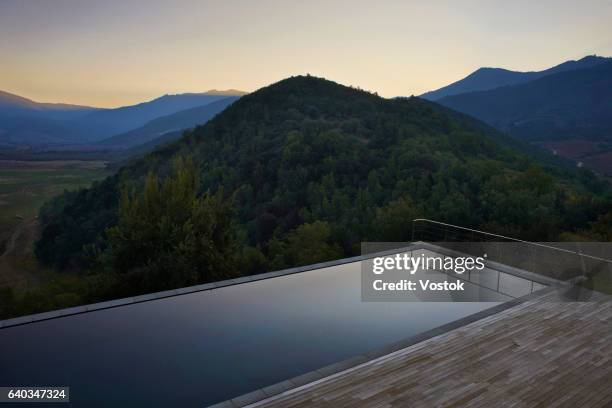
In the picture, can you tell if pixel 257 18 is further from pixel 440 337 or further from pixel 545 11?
pixel 440 337

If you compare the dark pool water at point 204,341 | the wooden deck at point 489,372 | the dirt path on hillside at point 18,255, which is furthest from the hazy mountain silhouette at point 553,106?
the dirt path on hillside at point 18,255

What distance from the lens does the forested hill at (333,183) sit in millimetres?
14477

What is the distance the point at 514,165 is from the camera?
106 ft

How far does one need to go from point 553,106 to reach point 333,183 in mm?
98968

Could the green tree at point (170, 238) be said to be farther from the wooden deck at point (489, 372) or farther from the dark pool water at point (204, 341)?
the wooden deck at point (489, 372)

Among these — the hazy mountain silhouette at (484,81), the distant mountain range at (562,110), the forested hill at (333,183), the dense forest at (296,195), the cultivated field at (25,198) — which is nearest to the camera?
the dense forest at (296,195)

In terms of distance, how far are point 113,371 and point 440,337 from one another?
11.7ft

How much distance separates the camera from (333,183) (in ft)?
93.1

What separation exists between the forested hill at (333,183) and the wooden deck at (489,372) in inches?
187

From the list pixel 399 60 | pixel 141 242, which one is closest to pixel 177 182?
pixel 141 242

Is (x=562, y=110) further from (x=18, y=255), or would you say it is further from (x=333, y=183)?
(x=18, y=255)

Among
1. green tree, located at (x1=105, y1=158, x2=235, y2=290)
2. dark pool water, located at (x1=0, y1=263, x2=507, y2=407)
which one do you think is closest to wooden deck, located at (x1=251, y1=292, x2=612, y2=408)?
dark pool water, located at (x1=0, y1=263, x2=507, y2=407)

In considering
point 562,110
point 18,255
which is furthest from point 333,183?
point 562,110

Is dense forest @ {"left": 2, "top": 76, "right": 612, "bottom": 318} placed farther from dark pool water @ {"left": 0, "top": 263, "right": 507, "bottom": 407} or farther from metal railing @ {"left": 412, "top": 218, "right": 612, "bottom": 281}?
metal railing @ {"left": 412, "top": 218, "right": 612, "bottom": 281}
